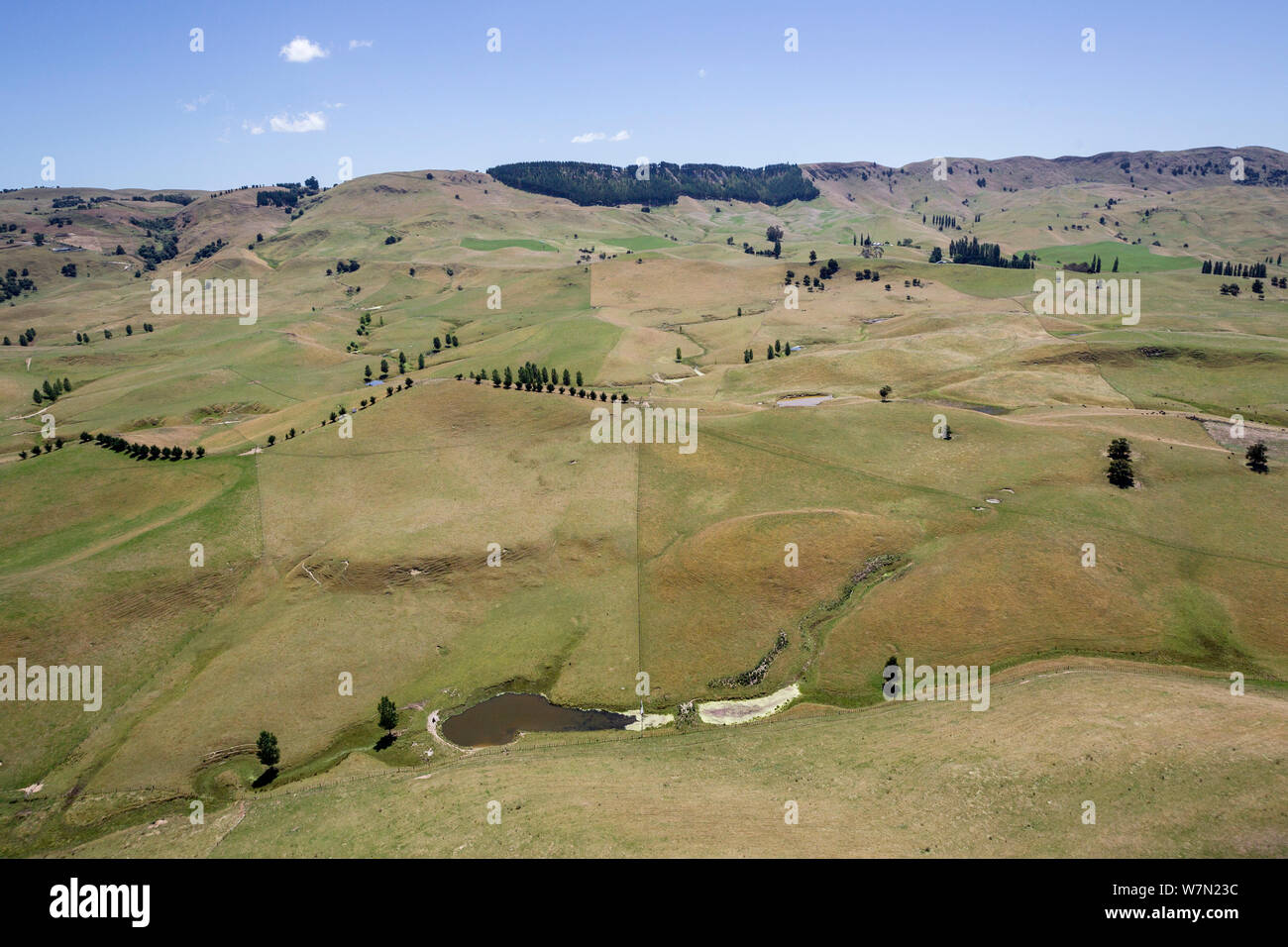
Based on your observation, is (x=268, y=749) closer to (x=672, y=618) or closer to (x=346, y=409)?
(x=672, y=618)

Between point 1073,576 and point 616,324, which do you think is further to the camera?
point 616,324

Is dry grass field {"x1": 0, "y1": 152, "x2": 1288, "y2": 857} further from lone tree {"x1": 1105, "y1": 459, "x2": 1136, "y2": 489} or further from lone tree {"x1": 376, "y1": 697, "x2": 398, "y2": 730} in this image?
lone tree {"x1": 376, "y1": 697, "x2": 398, "y2": 730}

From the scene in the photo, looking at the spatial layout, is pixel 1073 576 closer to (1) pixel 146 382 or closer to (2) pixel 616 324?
(2) pixel 616 324

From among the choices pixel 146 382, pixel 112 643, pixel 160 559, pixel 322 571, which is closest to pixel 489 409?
pixel 322 571

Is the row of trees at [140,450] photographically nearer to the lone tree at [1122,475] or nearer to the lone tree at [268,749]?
the lone tree at [268,749]

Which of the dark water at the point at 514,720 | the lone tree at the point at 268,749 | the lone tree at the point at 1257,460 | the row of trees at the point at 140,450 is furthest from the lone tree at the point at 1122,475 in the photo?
the row of trees at the point at 140,450

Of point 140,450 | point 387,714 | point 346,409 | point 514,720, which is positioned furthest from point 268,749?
point 346,409
